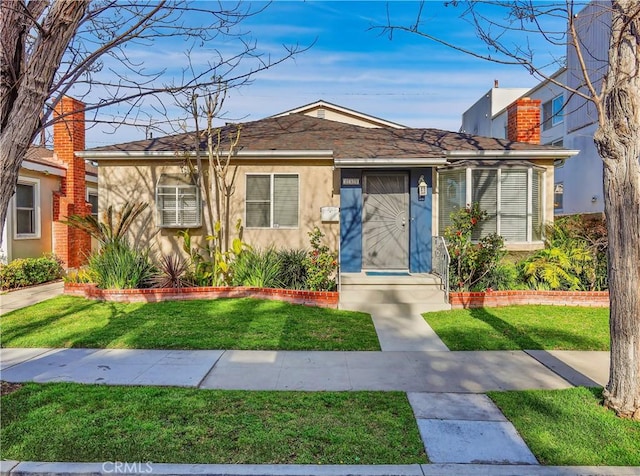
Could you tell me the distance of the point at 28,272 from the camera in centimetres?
1087

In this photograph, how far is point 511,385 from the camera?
469cm

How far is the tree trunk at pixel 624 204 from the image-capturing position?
3859 millimetres

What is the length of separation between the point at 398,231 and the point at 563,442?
730cm

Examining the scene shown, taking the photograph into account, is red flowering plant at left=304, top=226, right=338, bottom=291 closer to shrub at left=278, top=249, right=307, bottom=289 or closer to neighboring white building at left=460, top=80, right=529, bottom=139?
shrub at left=278, top=249, right=307, bottom=289

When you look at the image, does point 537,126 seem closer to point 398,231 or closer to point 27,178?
point 398,231

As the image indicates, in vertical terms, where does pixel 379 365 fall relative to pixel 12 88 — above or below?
below

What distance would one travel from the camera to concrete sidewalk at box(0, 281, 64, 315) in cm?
867

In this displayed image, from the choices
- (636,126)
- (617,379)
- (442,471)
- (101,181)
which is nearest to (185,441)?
(442,471)

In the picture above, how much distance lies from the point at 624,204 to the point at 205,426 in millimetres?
4389

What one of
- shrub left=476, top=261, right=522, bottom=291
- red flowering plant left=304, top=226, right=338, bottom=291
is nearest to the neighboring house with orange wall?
red flowering plant left=304, top=226, right=338, bottom=291

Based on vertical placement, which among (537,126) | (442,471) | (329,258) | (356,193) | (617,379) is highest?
(537,126)

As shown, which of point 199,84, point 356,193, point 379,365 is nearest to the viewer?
point 199,84
